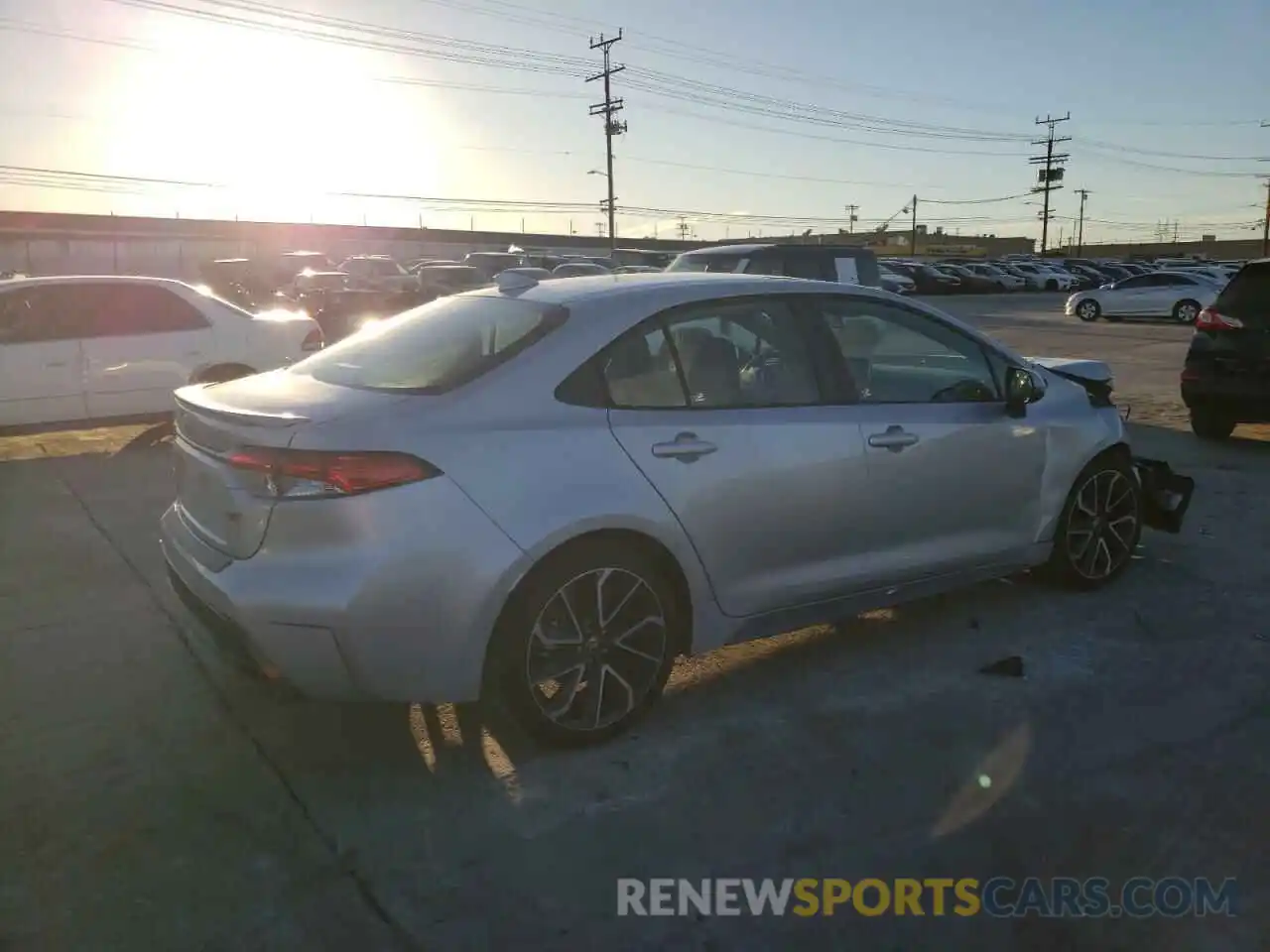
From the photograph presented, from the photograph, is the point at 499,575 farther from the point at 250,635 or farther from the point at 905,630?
the point at 905,630

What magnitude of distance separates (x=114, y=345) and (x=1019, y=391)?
7.54 m

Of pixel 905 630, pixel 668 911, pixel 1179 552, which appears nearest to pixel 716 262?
pixel 1179 552

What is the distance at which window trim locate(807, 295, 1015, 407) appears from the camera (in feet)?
13.4

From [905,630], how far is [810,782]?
4.99 ft

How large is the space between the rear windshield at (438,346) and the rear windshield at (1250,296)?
7254mm

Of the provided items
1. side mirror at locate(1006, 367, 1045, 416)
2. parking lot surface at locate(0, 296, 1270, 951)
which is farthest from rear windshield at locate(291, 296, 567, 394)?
side mirror at locate(1006, 367, 1045, 416)

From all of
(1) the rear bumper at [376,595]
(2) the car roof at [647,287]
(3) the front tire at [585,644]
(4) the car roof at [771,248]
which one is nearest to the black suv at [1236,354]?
(4) the car roof at [771,248]

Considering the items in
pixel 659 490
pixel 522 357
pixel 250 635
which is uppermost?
pixel 522 357


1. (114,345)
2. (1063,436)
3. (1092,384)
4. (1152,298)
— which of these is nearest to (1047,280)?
(1152,298)

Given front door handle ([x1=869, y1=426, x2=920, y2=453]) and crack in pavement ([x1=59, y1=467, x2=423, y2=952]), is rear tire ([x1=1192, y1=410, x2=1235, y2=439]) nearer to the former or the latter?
front door handle ([x1=869, y1=426, x2=920, y2=453])

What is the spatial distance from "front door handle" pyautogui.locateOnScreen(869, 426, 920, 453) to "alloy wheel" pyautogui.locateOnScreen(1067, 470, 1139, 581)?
1.25 m

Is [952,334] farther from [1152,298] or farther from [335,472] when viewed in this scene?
[1152,298]

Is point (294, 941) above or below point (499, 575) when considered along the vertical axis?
below

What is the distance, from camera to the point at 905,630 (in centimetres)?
462
